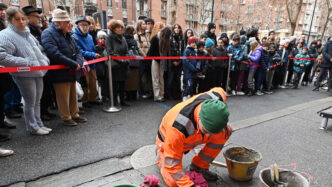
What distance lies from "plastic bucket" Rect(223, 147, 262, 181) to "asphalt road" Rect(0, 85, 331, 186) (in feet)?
1.67

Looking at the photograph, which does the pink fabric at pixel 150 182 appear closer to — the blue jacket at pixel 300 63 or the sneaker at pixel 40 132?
the sneaker at pixel 40 132

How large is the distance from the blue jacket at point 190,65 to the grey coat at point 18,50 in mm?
3335

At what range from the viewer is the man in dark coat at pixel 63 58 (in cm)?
337

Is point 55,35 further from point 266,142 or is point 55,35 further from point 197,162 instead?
point 266,142

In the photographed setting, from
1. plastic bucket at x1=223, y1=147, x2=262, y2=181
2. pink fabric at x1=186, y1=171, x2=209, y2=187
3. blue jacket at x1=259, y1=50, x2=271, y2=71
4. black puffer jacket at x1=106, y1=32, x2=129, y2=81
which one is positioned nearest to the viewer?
pink fabric at x1=186, y1=171, x2=209, y2=187

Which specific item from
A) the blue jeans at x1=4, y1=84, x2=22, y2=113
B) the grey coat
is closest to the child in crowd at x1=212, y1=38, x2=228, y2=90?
the grey coat

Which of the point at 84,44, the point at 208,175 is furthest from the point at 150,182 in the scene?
the point at 84,44

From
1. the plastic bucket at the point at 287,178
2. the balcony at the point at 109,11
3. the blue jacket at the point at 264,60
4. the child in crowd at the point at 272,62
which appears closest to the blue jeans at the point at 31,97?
the plastic bucket at the point at 287,178

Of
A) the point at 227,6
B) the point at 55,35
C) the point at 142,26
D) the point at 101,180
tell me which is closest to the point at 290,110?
the point at 142,26

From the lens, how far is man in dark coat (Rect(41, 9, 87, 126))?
11.1 feet

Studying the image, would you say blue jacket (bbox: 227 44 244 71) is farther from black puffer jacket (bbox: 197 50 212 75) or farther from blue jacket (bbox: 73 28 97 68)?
blue jacket (bbox: 73 28 97 68)

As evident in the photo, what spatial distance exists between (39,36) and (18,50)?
901 millimetres

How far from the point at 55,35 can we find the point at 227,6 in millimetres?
38073

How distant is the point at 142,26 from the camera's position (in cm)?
573
